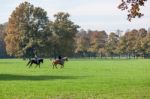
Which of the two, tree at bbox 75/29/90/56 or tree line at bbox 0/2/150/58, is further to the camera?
tree at bbox 75/29/90/56

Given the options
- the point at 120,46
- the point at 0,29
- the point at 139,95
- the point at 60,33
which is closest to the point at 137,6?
the point at 139,95

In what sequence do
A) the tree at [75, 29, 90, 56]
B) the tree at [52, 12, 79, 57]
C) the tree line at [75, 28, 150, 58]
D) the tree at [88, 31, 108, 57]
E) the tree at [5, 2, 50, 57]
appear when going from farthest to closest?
1. the tree at [75, 29, 90, 56]
2. the tree at [88, 31, 108, 57]
3. the tree line at [75, 28, 150, 58]
4. the tree at [52, 12, 79, 57]
5. the tree at [5, 2, 50, 57]

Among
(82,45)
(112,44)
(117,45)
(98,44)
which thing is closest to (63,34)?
(117,45)

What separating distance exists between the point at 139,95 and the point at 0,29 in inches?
7096

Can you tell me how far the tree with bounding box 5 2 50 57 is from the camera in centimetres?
12762

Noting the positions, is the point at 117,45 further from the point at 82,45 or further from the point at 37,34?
the point at 37,34

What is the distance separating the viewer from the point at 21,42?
129625mm

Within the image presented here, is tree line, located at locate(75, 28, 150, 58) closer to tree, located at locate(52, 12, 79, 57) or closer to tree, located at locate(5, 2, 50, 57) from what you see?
tree, located at locate(52, 12, 79, 57)

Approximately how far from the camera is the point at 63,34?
452ft

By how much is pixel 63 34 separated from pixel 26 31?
12.1 metres

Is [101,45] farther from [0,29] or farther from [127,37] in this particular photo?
[0,29]

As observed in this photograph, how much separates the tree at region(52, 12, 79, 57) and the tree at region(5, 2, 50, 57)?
3.68m

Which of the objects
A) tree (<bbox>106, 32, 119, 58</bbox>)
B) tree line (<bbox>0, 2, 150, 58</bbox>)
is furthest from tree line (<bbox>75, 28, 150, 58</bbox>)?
tree line (<bbox>0, 2, 150, 58</bbox>)

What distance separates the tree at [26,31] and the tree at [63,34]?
3683 mm
